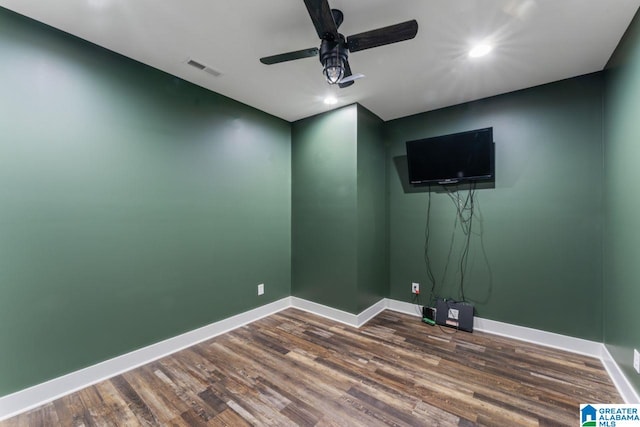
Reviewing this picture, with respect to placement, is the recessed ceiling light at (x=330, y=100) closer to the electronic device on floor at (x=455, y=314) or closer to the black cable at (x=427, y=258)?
the black cable at (x=427, y=258)

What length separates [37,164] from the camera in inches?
75.2

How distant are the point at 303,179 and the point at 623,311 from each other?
331 centimetres

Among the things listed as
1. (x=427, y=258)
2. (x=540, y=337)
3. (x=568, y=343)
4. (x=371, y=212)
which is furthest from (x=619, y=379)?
(x=371, y=212)

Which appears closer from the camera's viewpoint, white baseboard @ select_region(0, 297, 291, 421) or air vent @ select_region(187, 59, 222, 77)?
white baseboard @ select_region(0, 297, 291, 421)

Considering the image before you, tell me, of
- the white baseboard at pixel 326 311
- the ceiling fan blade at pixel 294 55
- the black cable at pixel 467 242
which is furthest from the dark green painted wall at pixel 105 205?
the black cable at pixel 467 242

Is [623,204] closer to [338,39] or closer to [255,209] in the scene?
[338,39]

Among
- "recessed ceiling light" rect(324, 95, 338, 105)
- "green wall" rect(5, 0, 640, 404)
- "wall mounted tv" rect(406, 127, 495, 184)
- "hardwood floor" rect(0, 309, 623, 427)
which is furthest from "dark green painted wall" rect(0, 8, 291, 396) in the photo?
"wall mounted tv" rect(406, 127, 495, 184)

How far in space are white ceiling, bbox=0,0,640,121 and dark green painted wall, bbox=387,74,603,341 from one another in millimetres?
305

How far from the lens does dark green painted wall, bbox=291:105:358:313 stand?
3270 millimetres

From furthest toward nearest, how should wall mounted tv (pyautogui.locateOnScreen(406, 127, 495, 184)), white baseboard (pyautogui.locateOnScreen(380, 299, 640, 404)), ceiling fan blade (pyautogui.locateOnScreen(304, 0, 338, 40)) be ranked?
wall mounted tv (pyautogui.locateOnScreen(406, 127, 495, 184)), white baseboard (pyautogui.locateOnScreen(380, 299, 640, 404)), ceiling fan blade (pyautogui.locateOnScreen(304, 0, 338, 40))

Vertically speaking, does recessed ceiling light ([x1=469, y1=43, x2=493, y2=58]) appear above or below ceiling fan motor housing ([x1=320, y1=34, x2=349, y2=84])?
above

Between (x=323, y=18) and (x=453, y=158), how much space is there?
2257 millimetres

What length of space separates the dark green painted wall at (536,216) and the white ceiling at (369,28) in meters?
0.30

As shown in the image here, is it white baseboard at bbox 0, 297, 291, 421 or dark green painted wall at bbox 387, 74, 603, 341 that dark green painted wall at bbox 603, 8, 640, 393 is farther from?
white baseboard at bbox 0, 297, 291, 421
